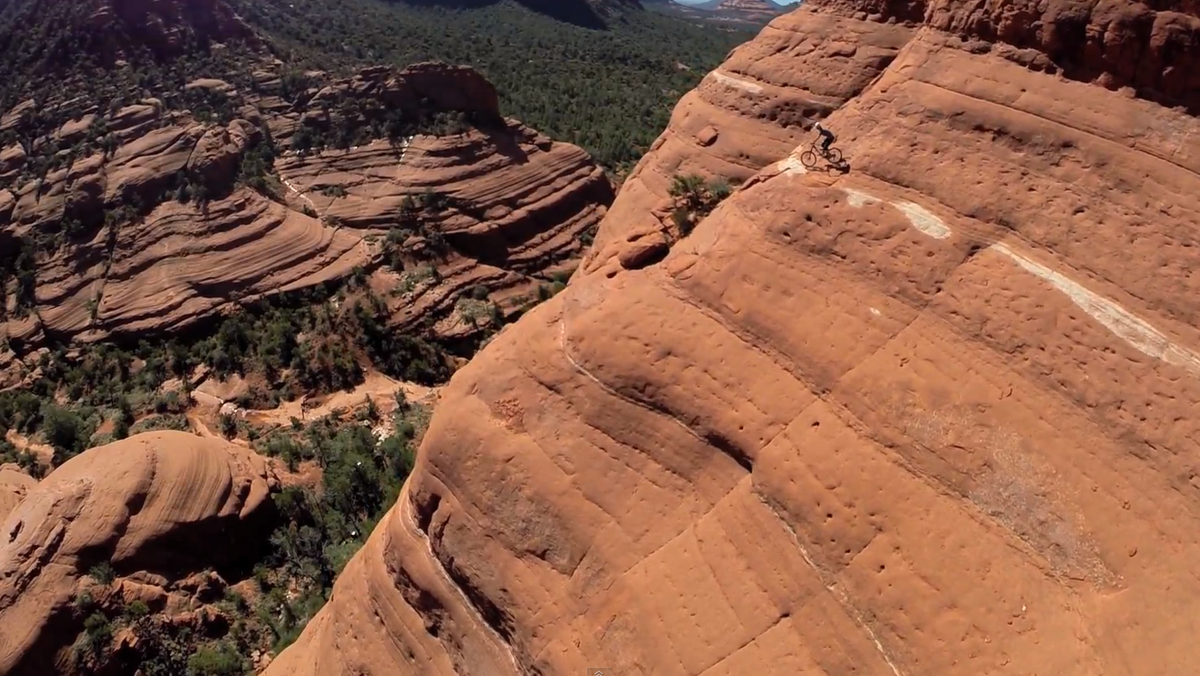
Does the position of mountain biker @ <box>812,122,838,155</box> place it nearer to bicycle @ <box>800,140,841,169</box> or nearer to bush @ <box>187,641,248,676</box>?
bicycle @ <box>800,140,841,169</box>

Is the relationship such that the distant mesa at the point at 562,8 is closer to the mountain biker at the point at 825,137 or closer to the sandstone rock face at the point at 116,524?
the sandstone rock face at the point at 116,524

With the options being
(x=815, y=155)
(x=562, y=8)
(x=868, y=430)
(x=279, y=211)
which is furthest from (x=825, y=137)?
(x=562, y=8)

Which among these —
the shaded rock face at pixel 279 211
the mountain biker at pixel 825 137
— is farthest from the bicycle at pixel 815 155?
the shaded rock face at pixel 279 211

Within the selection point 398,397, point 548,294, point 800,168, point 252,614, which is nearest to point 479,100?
point 548,294

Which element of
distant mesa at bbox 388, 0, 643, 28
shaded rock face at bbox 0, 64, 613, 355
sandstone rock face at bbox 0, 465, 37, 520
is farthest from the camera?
distant mesa at bbox 388, 0, 643, 28

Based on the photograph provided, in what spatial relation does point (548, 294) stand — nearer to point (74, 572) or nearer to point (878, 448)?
point (74, 572)

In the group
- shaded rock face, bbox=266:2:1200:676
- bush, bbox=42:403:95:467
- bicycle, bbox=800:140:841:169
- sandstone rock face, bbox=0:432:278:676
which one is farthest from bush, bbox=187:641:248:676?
bicycle, bbox=800:140:841:169
